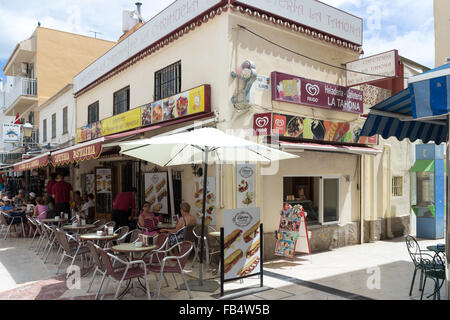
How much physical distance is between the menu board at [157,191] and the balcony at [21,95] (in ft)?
46.6

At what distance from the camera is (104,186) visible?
46.4 feet

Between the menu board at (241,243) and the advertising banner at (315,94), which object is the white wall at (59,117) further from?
the menu board at (241,243)

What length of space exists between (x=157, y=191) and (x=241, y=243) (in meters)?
5.11

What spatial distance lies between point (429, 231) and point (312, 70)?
6.46 meters

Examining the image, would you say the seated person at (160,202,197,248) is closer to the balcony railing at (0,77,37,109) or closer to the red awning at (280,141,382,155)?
the red awning at (280,141,382,155)

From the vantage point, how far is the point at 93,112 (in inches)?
627

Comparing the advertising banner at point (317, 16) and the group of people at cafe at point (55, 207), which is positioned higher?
the advertising banner at point (317, 16)

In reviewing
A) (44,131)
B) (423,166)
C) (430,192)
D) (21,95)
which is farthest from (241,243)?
(21,95)

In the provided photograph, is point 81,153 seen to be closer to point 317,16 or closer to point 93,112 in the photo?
point 317,16

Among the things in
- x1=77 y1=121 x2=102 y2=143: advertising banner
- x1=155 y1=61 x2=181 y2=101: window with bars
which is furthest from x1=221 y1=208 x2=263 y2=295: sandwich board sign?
x1=77 y1=121 x2=102 y2=143: advertising banner

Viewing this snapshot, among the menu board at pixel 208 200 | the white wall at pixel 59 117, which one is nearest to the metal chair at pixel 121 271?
the menu board at pixel 208 200

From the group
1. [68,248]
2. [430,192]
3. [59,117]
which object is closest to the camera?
[68,248]

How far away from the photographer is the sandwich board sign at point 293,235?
8.28 m

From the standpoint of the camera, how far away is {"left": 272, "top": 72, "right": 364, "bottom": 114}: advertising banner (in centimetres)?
888
